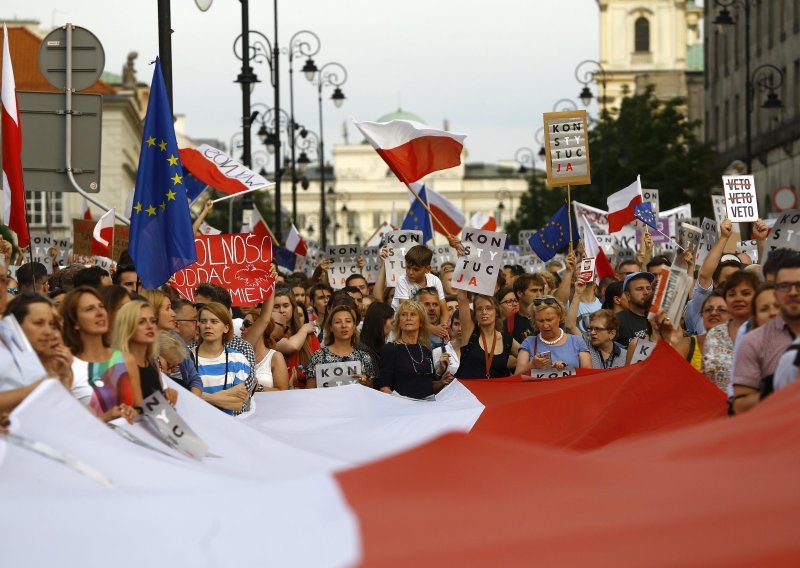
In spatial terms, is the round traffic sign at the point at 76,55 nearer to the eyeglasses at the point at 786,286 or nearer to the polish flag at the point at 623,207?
the eyeglasses at the point at 786,286

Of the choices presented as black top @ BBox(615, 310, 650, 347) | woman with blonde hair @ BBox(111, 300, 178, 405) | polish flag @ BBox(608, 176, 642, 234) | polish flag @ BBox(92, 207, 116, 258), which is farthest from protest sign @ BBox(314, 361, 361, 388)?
polish flag @ BBox(608, 176, 642, 234)

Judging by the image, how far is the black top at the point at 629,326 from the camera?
1229 cm

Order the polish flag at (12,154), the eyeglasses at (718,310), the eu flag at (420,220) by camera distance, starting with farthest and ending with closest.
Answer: the eu flag at (420,220) → the polish flag at (12,154) → the eyeglasses at (718,310)

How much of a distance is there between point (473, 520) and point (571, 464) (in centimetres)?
62

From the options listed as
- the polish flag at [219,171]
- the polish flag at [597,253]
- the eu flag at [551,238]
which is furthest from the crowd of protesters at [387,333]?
the eu flag at [551,238]

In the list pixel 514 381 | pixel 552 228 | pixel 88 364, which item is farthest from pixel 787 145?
pixel 88 364

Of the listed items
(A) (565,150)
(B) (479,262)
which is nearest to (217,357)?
(B) (479,262)

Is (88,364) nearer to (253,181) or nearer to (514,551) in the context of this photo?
(514,551)

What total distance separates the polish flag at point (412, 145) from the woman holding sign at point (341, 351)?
4.69m

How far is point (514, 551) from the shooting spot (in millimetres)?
4676

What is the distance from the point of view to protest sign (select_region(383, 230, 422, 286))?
16.3 metres

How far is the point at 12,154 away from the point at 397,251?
621 centimetres

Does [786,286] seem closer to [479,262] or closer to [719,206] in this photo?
[479,262]

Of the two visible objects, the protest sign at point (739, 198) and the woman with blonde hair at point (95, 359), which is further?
the protest sign at point (739, 198)
